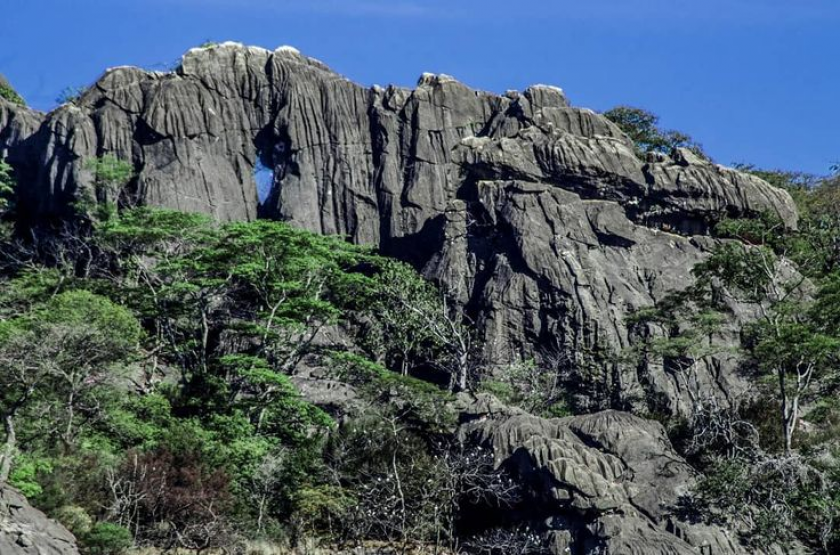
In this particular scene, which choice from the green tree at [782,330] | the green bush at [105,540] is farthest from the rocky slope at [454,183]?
the green bush at [105,540]

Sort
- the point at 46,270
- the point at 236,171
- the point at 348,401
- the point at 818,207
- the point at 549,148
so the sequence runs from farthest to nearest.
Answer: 1. the point at 818,207
2. the point at 236,171
3. the point at 549,148
4. the point at 46,270
5. the point at 348,401

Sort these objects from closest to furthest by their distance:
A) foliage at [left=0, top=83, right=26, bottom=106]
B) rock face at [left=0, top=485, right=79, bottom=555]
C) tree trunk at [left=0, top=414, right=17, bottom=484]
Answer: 1. rock face at [left=0, top=485, right=79, bottom=555]
2. tree trunk at [left=0, top=414, right=17, bottom=484]
3. foliage at [left=0, top=83, right=26, bottom=106]

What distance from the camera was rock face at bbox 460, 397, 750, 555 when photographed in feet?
68.0

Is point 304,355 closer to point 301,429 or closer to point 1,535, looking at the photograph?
point 301,429

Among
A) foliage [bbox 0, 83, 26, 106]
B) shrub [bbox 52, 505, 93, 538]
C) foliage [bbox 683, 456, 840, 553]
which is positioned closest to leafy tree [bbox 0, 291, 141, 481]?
shrub [bbox 52, 505, 93, 538]

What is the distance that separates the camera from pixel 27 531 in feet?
56.6

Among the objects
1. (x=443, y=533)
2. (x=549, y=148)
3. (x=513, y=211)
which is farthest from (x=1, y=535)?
(x=549, y=148)

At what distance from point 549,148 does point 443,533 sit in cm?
1359

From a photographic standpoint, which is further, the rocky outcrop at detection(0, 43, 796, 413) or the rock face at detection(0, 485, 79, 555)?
the rocky outcrop at detection(0, 43, 796, 413)

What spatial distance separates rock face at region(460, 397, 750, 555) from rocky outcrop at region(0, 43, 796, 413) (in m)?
5.48

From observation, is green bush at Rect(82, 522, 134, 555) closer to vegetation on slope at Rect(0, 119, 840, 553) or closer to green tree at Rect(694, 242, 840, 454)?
vegetation on slope at Rect(0, 119, 840, 553)

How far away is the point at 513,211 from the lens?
1251 inches

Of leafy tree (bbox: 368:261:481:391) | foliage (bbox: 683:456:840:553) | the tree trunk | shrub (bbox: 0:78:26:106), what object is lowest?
the tree trunk

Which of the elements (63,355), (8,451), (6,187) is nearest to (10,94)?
(6,187)
